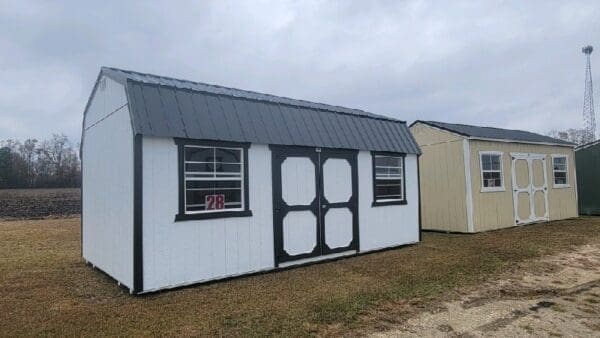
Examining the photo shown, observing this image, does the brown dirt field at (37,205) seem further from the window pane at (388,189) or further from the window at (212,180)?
the window pane at (388,189)

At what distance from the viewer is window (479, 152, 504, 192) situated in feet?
35.7

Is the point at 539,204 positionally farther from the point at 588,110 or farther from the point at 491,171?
the point at 588,110

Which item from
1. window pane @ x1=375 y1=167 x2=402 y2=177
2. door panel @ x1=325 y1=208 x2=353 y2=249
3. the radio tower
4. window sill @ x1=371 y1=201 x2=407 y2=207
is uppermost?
A: the radio tower

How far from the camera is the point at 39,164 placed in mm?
34406

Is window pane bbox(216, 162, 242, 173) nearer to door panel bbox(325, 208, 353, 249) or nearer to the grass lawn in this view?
the grass lawn

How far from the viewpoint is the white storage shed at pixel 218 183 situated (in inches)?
201

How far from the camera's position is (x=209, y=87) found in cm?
736

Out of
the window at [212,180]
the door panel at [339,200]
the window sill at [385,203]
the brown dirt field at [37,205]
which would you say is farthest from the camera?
the brown dirt field at [37,205]

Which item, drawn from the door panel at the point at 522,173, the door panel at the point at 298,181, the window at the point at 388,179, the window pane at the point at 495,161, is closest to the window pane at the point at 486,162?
the window pane at the point at 495,161

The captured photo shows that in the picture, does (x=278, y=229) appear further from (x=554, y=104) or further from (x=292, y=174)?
(x=554, y=104)

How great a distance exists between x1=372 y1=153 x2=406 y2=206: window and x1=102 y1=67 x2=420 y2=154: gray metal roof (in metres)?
0.24

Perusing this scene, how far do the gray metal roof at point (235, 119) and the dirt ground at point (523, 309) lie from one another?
12.0 feet

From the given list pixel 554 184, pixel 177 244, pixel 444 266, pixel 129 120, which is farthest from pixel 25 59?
pixel 554 184

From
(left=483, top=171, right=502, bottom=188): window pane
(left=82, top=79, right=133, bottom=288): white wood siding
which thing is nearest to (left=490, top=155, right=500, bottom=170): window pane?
(left=483, top=171, right=502, bottom=188): window pane
